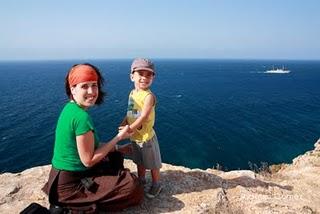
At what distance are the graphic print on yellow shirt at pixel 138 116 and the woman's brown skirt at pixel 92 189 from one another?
1002mm

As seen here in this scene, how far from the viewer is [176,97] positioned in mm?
98500

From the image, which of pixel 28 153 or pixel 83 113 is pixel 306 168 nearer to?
pixel 83 113

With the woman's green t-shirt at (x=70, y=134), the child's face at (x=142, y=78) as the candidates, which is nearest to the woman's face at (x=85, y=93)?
the woman's green t-shirt at (x=70, y=134)

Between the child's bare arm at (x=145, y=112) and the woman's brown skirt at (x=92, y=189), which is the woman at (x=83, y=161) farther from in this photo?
the child's bare arm at (x=145, y=112)

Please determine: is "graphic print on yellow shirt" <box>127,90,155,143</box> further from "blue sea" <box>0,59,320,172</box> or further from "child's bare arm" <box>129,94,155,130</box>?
"blue sea" <box>0,59,320,172</box>

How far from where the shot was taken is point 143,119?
7.10 meters

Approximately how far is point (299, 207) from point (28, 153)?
46476mm

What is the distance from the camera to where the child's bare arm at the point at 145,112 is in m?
7.04

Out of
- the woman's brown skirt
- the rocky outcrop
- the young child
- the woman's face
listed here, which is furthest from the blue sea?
the woman's face

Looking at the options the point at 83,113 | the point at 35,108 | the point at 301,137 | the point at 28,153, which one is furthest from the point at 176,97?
the point at 83,113

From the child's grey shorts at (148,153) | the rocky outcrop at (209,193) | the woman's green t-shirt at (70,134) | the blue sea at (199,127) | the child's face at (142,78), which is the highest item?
the child's face at (142,78)

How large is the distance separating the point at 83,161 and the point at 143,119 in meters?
1.60

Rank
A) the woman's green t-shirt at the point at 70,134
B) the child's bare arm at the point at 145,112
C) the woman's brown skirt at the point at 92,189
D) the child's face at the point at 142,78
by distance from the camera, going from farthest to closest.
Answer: the child's face at the point at 142,78
the child's bare arm at the point at 145,112
the woman's brown skirt at the point at 92,189
the woman's green t-shirt at the point at 70,134

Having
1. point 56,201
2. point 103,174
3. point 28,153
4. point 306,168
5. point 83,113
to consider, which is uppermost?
point 83,113
